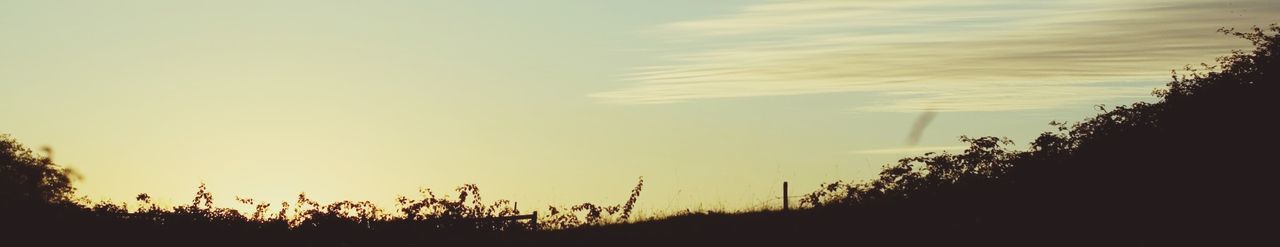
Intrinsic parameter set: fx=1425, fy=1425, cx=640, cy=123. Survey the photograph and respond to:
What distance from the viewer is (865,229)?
26.8 m

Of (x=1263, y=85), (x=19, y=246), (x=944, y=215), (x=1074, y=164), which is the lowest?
(x=19, y=246)

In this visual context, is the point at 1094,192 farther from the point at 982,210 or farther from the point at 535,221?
the point at 535,221

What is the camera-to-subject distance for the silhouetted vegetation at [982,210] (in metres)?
26.9

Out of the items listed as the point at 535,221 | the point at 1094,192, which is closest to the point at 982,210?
the point at 1094,192

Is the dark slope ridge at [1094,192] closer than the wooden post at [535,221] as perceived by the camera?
Yes

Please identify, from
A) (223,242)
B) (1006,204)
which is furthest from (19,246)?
(1006,204)

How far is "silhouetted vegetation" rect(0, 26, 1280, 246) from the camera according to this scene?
88.2ft

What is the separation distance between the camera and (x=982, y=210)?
31.6m

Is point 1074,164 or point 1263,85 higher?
point 1263,85

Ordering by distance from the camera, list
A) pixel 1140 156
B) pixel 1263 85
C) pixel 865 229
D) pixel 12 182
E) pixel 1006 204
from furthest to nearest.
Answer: pixel 12 182, pixel 1263 85, pixel 1140 156, pixel 1006 204, pixel 865 229

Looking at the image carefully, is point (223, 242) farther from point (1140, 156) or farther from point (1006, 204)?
point (1140, 156)

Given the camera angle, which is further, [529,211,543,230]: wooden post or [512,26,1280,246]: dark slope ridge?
[529,211,543,230]: wooden post

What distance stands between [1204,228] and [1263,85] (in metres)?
13.2

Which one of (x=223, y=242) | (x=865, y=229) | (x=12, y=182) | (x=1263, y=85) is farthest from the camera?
(x=12, y=182)
